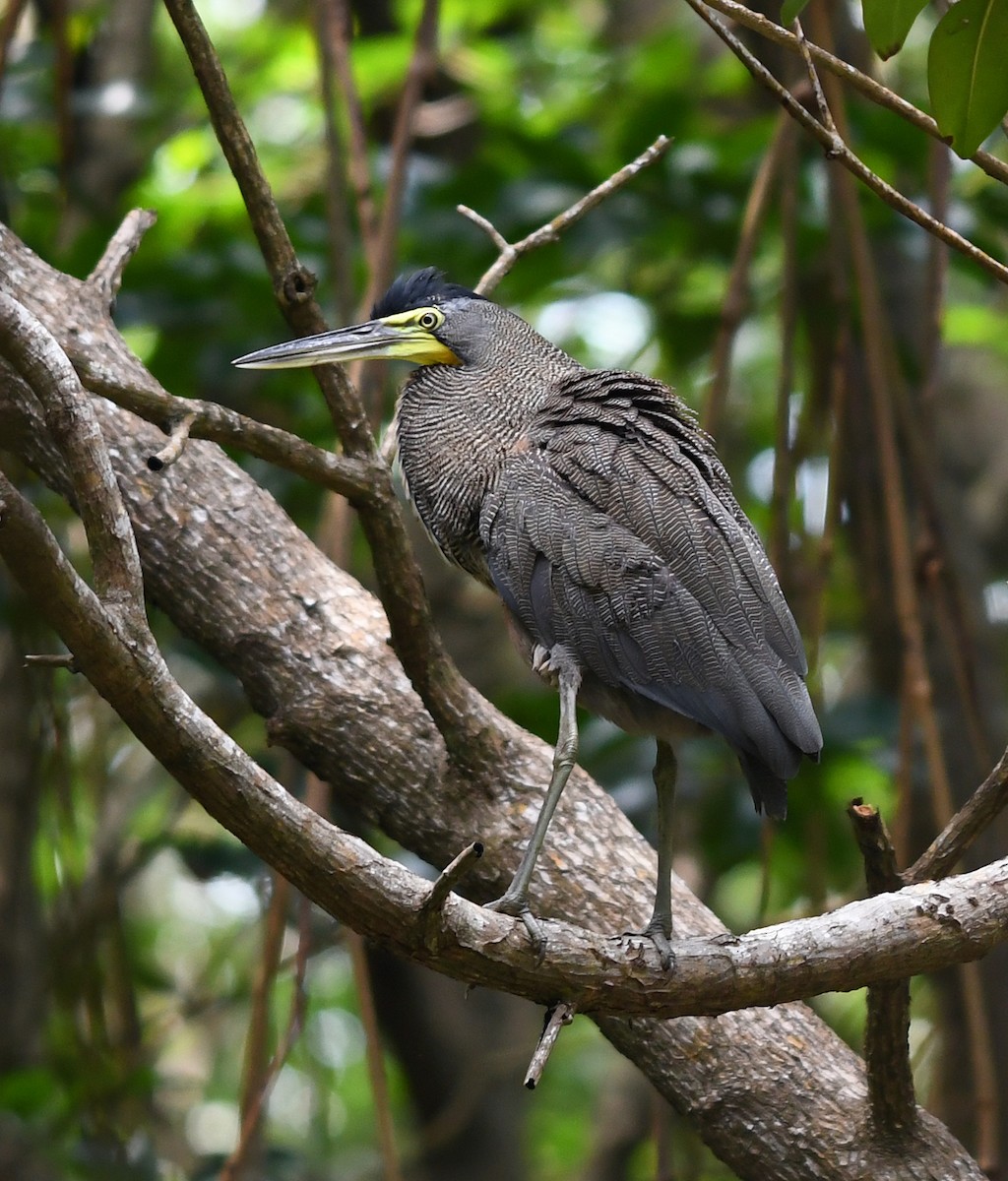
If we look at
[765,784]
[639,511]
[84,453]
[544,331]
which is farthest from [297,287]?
[544,331]

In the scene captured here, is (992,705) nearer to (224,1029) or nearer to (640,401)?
(640,401)

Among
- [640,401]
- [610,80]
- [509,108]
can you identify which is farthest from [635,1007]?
[610,80]

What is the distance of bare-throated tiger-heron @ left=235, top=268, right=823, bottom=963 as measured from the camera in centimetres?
267

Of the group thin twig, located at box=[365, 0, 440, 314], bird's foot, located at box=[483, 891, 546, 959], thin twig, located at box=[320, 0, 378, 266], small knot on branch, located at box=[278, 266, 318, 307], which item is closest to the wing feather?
bird's foot, located at box=[483, 891, 546, 959]

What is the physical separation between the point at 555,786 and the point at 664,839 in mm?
319

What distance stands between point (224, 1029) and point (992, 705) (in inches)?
202

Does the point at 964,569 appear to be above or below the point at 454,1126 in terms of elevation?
above

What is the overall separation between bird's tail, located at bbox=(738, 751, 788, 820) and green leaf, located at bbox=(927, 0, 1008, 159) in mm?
1129

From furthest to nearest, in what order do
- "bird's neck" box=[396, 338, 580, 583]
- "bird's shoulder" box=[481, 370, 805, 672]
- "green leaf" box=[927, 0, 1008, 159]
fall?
1. "bird's neck" box=[396, 338, 580, 583]
2. "bird's shoulder" box=[481, 370, 805, 672]
3. "green leaf" box=[927, 0, 1008, 159]

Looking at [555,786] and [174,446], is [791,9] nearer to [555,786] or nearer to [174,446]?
[174,446]

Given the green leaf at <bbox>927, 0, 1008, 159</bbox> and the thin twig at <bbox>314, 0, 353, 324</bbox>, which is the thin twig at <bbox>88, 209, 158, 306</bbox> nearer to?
the thin twig at <bbox>314, 0, 353, 324</bbox>

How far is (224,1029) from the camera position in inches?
315

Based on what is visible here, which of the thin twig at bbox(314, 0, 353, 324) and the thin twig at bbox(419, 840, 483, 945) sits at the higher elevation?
the thin twig at bbox(314, 0, 353, 324)

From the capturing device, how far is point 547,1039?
2.13m
